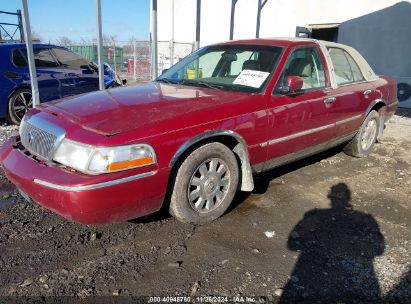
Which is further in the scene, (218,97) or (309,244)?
(218,97)

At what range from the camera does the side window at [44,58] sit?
298 inches

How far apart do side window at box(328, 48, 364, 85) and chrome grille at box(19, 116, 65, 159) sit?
138 inches

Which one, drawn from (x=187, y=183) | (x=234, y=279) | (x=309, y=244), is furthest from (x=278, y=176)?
(x=234, y=279)

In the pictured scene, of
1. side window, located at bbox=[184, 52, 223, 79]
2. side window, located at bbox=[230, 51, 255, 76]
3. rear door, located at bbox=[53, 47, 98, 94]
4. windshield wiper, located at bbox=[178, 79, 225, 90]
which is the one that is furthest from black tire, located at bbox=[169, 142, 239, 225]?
rear door, located at bbox=[53, 47, 98, 94]

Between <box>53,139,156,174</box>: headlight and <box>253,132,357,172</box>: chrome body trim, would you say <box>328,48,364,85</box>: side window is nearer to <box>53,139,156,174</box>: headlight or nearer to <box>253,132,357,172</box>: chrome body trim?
<box>253,132,357,172</box>: chrome body trim

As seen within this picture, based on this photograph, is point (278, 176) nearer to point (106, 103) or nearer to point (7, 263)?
point (106, 103)

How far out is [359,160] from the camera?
579 centimetres

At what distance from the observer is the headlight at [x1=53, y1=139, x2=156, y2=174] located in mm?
2715

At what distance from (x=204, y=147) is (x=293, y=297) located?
1391mm

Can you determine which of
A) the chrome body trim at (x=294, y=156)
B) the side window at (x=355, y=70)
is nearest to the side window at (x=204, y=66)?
the chrome body trim at (x=294, y=156)

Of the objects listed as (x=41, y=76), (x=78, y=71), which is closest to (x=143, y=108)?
(x=41, y=76)

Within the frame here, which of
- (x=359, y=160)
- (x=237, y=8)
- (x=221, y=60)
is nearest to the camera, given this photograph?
(x=221, y=60)

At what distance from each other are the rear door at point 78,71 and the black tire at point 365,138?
5.44m

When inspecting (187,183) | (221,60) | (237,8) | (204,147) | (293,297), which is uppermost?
(237,8)
